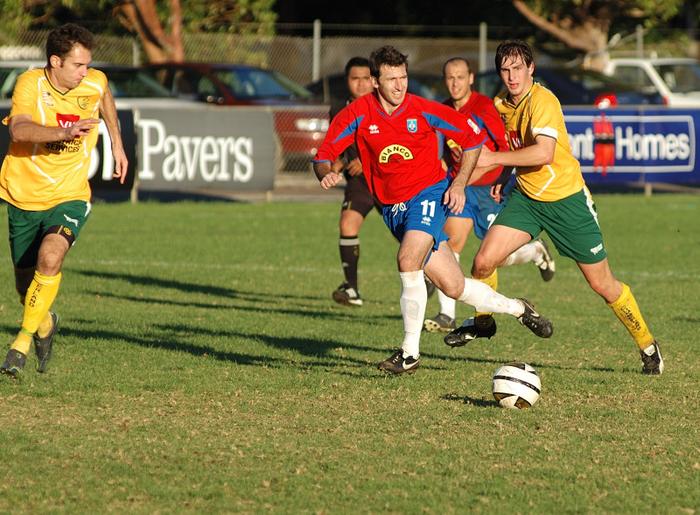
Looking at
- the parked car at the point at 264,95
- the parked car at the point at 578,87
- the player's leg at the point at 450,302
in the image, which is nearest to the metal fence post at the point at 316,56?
the parked car at the point at 264,95

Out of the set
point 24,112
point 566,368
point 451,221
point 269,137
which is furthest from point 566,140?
point 269,137

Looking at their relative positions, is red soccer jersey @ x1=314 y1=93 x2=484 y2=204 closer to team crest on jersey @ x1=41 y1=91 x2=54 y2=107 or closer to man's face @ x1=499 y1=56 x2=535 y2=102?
man's face @ x1=499 y1=56 x2=535 y2=102

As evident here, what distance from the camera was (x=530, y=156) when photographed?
865 centimetres

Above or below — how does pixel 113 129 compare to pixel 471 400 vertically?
above

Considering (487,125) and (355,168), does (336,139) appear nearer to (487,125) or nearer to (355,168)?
(487,125)

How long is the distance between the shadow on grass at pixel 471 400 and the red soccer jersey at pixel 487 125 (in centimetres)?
185

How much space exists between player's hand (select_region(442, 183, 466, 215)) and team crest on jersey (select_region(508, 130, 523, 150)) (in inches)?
24.5

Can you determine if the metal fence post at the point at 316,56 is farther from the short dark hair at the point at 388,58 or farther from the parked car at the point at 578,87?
the short dark hair at the point at 388,58

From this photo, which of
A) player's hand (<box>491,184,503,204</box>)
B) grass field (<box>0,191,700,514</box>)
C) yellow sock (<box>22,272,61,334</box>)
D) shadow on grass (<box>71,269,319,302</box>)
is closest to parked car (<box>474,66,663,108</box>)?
grass field (<box>0,191,700,514</box>)

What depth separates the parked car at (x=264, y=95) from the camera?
78.9 feet

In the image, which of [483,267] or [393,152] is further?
[483,267]

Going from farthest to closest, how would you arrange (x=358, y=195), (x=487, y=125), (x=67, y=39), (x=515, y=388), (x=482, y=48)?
(x=482, y=48)
(x=358, y=195)
(x=487, y=125)
(x=67, y=39)
(x=515, y=388)

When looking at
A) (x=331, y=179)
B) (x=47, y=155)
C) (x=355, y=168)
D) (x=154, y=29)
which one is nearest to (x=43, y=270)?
(x=47, y=155)

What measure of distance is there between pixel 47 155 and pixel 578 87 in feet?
68.3
